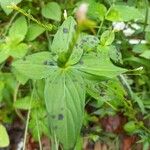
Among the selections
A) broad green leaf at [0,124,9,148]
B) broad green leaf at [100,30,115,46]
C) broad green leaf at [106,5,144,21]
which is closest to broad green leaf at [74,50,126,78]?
broad green leaf at [100,30,115,46]

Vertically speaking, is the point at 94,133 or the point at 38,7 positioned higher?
the point at 38,7

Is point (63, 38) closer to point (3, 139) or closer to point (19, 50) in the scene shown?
point (19, 50)

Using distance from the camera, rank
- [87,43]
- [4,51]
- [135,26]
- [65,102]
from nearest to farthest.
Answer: [65,102] → [87,43] → [4,51] → [135,26]

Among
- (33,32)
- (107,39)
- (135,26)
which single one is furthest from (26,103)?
(135,26)

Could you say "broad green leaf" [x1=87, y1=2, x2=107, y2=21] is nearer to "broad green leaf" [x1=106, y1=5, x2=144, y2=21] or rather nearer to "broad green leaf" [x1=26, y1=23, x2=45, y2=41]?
"broad green leaf" [x1=106, y1=5, x2=144, y2=21]

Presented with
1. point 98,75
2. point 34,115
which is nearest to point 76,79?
point 98,75

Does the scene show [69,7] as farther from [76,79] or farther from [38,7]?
[76,79]
